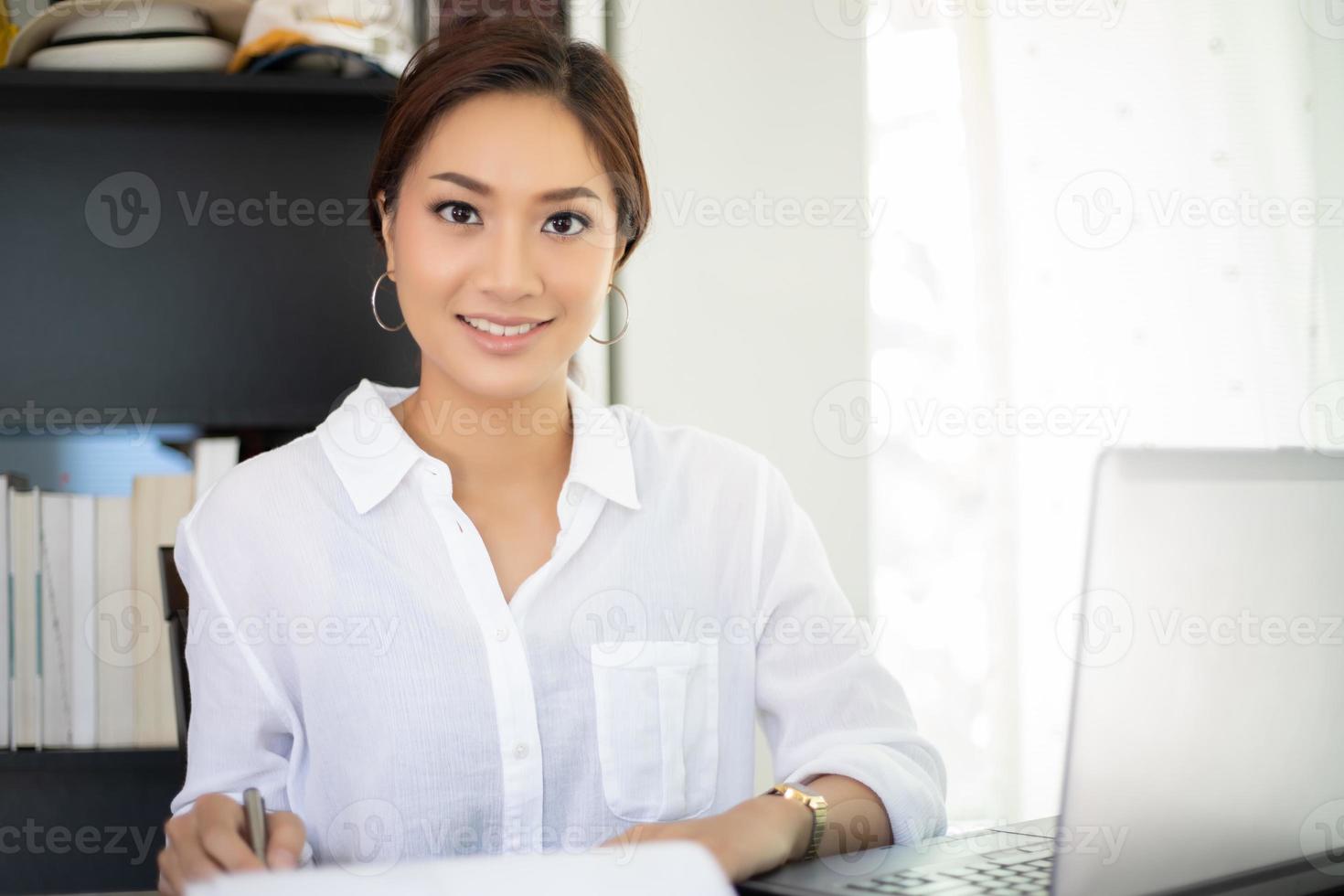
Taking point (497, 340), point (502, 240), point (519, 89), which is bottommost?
point (497, 340)

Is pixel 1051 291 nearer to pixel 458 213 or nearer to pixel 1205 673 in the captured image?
pixel 458 213

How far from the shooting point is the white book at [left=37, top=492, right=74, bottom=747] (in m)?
1.63

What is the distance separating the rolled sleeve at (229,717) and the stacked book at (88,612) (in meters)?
0.45

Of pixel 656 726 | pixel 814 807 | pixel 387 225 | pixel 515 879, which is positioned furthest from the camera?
pixel 387 225

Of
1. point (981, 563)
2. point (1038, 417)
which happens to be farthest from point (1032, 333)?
point (981, 563)

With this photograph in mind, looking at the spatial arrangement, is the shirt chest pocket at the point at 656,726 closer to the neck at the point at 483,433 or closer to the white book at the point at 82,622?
the neck at the point at 483,433

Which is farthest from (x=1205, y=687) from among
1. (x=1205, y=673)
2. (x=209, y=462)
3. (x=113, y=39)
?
(x=113, y=39)

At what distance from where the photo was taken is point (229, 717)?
3.91 ft

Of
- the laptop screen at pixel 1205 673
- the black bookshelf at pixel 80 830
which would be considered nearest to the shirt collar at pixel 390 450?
the laptop screen at pixel 1205 673

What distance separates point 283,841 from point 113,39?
121 centimetres

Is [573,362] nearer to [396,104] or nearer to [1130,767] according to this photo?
[396,104]

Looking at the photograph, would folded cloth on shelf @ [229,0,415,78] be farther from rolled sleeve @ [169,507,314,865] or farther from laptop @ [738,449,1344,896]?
laptop @ [738,449,1344,896]

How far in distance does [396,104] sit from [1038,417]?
1306 millimetres

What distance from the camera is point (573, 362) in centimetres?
176
